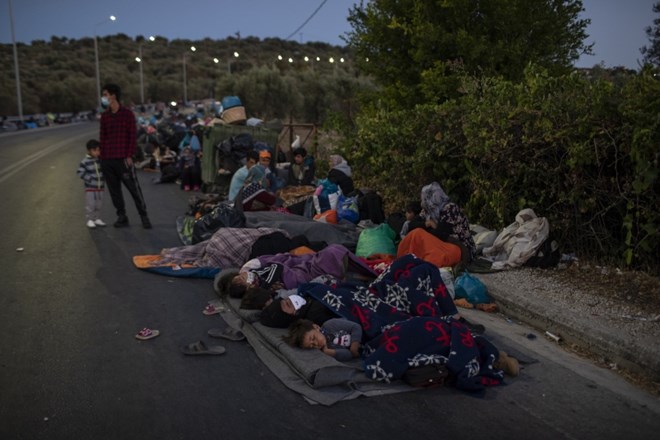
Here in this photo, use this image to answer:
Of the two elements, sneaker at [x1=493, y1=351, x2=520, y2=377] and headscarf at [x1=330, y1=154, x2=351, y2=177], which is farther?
headscarf at [x1=330, y1=154, x2=351, y2=177]

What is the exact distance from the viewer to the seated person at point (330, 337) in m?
4.59

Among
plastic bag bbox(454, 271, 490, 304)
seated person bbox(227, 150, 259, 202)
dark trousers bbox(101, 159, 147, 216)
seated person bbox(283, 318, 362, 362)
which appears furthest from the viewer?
seated person bbox(227, 150, 259, 202)

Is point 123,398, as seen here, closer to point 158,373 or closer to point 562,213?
point 158,373

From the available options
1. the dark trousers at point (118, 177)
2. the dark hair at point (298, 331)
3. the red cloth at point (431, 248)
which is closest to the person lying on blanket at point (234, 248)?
the red cloth at point (431, 248)

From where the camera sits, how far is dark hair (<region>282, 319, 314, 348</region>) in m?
4.62

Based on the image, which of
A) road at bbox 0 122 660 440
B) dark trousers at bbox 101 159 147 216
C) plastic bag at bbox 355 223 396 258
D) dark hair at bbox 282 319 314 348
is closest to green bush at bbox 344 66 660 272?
plastic bag at bbox 355 223 396 258

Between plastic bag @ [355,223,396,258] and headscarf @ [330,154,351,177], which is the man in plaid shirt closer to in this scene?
headscarf @ [330,154,351,177]

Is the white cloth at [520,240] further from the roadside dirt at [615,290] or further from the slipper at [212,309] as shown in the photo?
the slipper at [212,309]

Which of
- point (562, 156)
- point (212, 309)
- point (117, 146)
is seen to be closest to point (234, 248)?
point (212, 309)

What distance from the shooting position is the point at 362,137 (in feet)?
36.4

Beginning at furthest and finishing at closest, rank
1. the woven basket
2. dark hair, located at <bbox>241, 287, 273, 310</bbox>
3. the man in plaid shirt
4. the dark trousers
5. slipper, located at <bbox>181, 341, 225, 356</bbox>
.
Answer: the woven basket → the dark trousers → the man in plaid shirt → dark hair, located at <bbox>241, 287, 273, 310</bbox> → slipper, located at <bbox>181, 341, 225, 356</bbox>

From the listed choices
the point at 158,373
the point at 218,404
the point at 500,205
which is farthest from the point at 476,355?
the point at 500,205

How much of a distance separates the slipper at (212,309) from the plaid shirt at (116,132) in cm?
455

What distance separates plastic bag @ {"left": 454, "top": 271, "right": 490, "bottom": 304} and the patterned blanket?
884 mm
